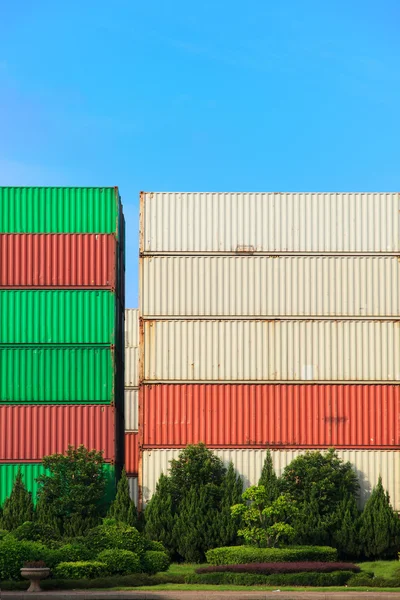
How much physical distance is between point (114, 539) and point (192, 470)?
7.16 m

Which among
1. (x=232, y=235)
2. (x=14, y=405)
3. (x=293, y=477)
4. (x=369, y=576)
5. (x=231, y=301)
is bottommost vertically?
(x=369, y=576)

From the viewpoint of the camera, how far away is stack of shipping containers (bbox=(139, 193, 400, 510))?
45094 mm

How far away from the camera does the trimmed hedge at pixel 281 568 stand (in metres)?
34.1

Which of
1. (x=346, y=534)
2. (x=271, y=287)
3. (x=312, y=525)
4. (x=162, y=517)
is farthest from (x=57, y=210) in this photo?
(x=346, y=534)

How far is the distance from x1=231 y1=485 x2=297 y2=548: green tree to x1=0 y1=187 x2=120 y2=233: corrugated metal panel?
47.1ft

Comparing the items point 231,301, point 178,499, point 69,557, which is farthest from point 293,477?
point 69,557

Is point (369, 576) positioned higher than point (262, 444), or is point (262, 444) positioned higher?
point (262, 444)

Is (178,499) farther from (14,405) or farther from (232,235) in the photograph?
(232,235)

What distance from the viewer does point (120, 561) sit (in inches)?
1388

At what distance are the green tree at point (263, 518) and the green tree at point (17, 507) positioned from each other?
8.99 m

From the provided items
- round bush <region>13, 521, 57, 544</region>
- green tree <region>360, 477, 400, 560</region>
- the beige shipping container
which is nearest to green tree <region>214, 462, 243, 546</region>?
green tree <region>360, 477, 400, 560</region>

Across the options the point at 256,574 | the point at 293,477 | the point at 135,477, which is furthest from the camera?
the point at 135,477

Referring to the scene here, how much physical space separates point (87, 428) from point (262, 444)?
300 inches

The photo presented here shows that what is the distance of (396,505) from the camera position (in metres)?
44.6
